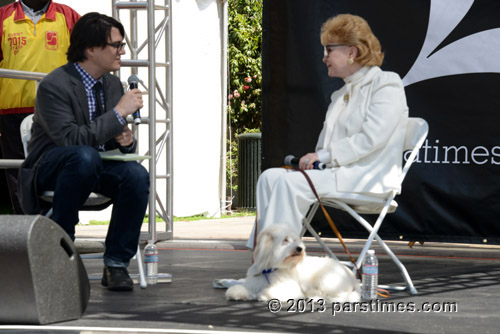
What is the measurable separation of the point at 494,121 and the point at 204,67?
5.84 metres

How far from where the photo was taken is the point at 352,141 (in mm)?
4031

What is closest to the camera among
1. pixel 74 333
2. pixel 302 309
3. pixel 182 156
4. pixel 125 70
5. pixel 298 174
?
pixel 74 333

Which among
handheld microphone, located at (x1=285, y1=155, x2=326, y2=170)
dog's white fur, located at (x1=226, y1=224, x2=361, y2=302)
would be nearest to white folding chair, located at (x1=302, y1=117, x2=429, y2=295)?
handheld microphone, located at (x1=285, y1=155, x2=326, y2=170)

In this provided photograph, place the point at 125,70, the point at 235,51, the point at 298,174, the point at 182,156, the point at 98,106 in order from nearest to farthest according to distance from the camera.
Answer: the point at 298,174 < the point at 98,106 < the point at 125,70 < the point at 182,156 < the point at 235,51

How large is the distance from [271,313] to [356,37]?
5.07 feet

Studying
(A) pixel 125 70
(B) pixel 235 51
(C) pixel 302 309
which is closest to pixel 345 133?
(C) pixel 302 309

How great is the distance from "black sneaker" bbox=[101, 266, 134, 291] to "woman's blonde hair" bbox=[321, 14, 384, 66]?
1.60 metres

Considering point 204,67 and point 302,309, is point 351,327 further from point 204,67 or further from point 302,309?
point 204,67

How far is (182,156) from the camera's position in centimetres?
1059

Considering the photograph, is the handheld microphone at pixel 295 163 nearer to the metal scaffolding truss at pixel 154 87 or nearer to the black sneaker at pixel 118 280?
the black sneaker at pixel 118 280

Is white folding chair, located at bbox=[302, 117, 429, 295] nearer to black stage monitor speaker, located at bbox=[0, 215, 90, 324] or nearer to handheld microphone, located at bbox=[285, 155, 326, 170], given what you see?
handheld microphone, located at bbox=[285, 155, 326, 170]

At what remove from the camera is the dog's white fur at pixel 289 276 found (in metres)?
3.58

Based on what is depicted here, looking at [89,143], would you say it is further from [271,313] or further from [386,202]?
[386,202]

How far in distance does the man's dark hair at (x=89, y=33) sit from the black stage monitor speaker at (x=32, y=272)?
1.38 metres
